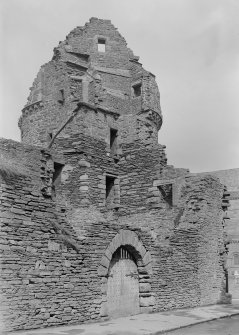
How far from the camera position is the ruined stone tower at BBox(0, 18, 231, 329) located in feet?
36.9

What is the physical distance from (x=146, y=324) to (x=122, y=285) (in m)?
2.09

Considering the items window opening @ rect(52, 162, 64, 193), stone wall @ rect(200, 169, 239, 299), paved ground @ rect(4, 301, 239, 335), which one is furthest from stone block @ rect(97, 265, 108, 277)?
stone wall @ rect(200, 169, 239, 299)

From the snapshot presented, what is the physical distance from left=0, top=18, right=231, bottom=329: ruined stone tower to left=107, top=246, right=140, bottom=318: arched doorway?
0.10 feet

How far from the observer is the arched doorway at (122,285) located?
13688 mm

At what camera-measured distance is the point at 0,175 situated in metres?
11.1

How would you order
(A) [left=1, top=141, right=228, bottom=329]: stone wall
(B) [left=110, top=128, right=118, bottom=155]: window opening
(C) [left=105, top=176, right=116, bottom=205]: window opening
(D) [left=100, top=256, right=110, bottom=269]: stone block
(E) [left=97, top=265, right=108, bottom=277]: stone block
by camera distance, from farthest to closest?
(B) [left=110, top=128, right=118, bottom=155]: window opening, (C) [left=105, top=176, right=116, bottom=205]: window opening, (D) [left=100, top=256, right=110, bottom=269]: stone block, (E) [left=97, top=265, right=108, bottom=277]: stone block, (A) [left=1, top=141, right=228, bottom=329]: stone wall

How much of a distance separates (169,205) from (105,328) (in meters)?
10.1

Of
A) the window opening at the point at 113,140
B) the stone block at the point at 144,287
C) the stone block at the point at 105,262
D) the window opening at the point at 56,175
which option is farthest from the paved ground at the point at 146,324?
the window opening at the point at 113,140

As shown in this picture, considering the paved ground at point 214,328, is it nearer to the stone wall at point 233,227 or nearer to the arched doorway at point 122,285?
the arched doorway at point 122,285

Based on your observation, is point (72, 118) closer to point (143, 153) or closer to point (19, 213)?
point (143, 153)

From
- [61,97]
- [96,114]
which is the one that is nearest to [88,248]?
[96,114]

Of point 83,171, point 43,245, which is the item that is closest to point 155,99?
point 83,171

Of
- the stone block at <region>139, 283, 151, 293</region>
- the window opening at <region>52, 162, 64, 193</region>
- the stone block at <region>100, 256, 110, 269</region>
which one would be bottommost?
the stone block at <region>139, 283, 151, 293</region>

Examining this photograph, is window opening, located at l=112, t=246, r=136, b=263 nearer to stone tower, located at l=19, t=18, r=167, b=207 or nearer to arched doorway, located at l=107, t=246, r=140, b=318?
arched doorway, located at l=107, t=246, r=140, b=318
